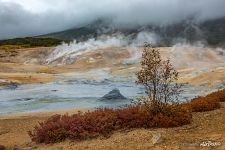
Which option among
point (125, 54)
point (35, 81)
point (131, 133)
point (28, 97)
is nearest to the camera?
point (131, 133)

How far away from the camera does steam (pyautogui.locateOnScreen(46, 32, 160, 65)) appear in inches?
3475

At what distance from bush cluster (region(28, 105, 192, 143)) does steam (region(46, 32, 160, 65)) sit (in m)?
62.8

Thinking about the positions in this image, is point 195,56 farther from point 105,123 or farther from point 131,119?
point 105,123

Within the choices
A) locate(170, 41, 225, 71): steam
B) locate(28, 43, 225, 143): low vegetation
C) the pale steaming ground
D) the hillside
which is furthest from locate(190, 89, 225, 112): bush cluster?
the hillside

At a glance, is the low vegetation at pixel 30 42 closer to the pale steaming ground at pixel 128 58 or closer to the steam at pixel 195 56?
the pale steaming ground at pixel 128 58

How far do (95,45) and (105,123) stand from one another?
75786mm

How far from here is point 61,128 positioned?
19.4m

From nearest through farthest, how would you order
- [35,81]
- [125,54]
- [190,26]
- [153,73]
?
1. [153,73]
2. [35,81]
3. [125,54]
4. [190,26]

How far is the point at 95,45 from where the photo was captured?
94438 millimetres

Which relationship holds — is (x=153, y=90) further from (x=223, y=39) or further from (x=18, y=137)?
(x=223, y=39)

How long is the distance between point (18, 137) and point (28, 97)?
23517 millimetres

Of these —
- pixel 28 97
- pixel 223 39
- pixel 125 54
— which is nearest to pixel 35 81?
pixel 28 97

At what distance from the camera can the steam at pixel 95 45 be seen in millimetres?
88262

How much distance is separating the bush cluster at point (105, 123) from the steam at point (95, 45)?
206 feet
